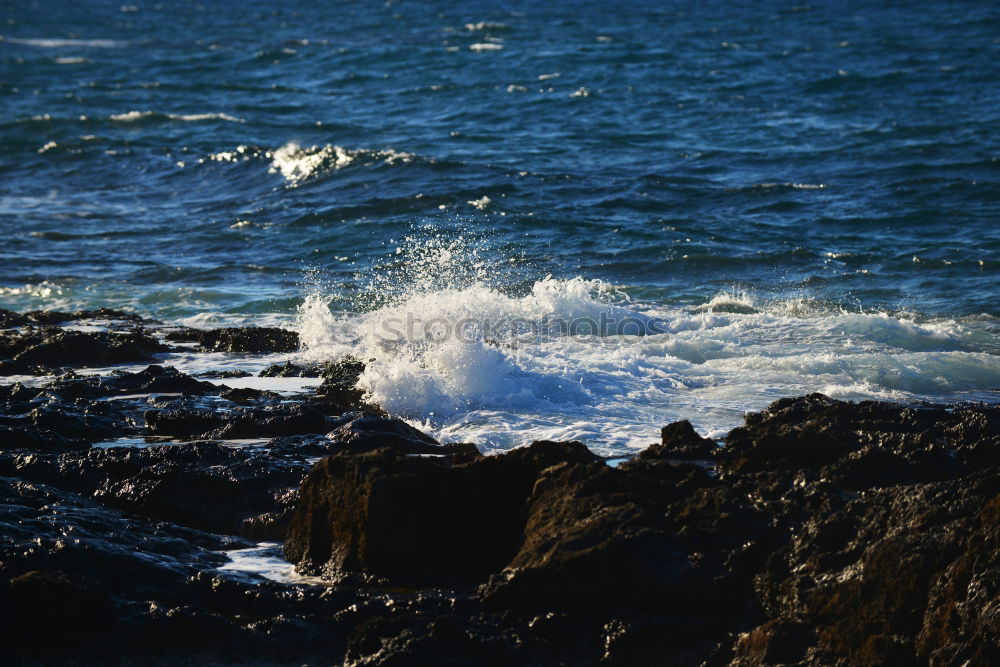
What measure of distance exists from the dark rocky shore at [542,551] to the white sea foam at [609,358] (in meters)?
1.85

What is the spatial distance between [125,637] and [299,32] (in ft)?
119

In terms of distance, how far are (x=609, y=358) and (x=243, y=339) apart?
353cm

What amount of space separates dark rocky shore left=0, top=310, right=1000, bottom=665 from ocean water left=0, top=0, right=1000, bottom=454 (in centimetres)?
188

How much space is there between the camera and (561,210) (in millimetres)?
16984

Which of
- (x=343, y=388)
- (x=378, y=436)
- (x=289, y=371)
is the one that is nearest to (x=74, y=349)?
(x=289, y=371)

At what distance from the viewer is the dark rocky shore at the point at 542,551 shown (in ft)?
16.0

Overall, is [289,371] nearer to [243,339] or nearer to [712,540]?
[243,339]

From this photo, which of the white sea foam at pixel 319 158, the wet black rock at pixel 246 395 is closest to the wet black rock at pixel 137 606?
the wet black rock at pixel 246 395

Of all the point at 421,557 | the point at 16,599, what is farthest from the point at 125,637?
the point at 421,557

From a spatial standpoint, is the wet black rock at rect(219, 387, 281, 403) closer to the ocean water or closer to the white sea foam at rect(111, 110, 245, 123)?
the ocean water

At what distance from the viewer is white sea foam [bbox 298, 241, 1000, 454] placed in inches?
348

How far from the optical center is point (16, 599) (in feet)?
17.2

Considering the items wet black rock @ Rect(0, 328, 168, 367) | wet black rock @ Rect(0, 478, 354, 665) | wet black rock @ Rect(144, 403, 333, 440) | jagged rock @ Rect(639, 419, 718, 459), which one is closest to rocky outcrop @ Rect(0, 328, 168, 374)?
wet black rock @ Rect(0, 328, 168, 367)

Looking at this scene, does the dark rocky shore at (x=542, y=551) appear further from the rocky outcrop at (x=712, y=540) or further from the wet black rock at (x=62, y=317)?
the wet black rock at (x=62, y=317)
